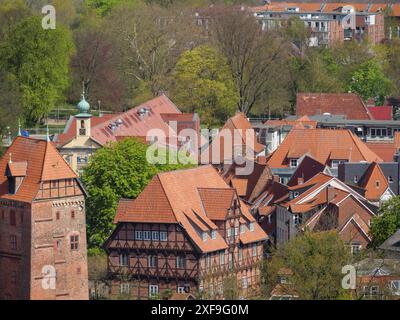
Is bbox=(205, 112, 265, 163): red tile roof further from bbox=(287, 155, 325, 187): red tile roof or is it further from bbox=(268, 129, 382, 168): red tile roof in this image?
bbox=(287, 155, 325, 187): red tile roof

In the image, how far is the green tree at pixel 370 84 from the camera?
368 feet

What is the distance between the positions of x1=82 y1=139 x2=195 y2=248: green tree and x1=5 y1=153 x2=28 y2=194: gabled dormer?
7230 millimetres

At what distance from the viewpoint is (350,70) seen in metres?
115

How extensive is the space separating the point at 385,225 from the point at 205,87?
123 ft

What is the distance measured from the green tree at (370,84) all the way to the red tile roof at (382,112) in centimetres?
984

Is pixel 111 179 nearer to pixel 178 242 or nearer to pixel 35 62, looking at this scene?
pixel 178 242

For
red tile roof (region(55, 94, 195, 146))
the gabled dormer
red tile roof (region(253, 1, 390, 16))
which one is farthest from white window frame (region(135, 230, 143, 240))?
red tile roof (region(253, 1, 390, 16))

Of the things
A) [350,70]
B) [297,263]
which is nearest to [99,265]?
[297,263]

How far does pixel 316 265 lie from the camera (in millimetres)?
52312

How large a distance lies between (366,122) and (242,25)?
1818 cm

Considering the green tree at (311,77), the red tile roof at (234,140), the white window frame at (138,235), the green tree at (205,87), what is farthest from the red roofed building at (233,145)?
the green tree at (311,77)

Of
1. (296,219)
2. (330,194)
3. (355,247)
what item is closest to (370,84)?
(330,194)

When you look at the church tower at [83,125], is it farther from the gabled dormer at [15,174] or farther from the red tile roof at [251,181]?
the gabled dormer at [15,174]
